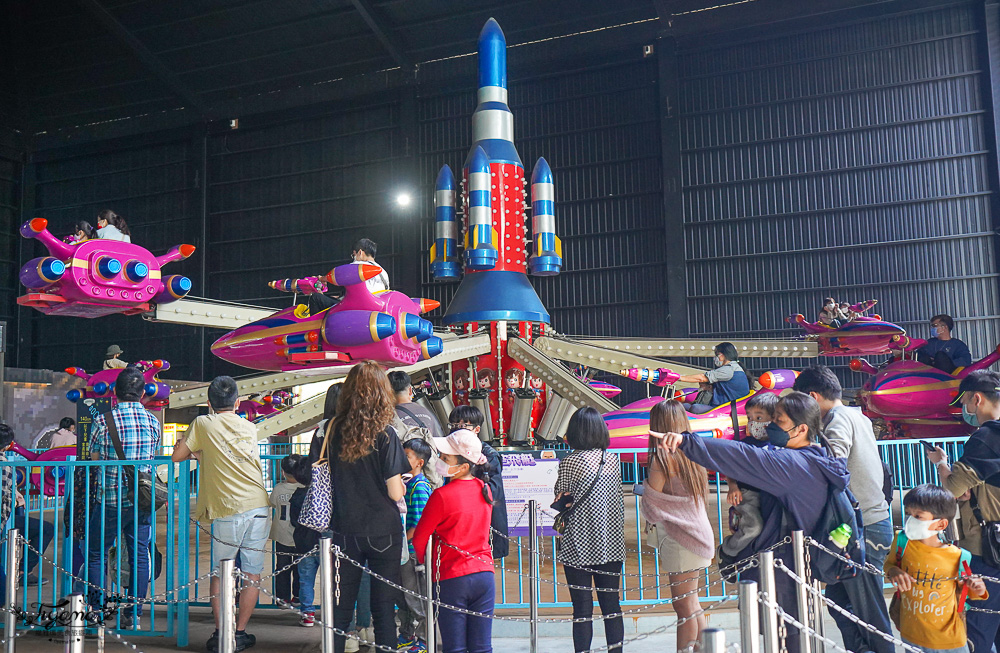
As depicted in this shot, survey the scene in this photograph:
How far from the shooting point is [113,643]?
505 centimetres

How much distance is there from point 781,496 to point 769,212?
1287cm

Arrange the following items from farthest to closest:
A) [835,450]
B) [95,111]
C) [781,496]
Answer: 1. [95,111]
2. [835,450]
3. [781,496]

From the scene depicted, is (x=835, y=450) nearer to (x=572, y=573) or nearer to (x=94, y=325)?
(x=572, y=573)

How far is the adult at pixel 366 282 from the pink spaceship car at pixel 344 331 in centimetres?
7

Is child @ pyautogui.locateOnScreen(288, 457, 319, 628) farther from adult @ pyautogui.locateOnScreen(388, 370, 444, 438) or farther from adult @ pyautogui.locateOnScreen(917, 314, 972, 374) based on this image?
adult @ pyautogui.locateOnScreen(917, 314, 972, 374)

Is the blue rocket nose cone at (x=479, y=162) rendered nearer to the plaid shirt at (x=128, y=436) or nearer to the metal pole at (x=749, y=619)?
the plaid shirt at (x=128, y=436)

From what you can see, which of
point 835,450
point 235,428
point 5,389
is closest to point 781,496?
point 835,450

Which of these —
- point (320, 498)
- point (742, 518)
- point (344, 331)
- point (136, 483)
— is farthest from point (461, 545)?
point (344, 331)

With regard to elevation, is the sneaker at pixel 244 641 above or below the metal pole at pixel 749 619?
below

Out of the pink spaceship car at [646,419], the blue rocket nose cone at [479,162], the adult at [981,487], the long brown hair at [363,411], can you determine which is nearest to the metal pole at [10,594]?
the long brown hair at [363,411]

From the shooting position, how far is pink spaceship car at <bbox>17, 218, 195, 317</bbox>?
6.64 meters

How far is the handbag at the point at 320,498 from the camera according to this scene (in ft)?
13.0

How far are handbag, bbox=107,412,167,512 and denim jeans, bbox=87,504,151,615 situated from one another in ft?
0.22

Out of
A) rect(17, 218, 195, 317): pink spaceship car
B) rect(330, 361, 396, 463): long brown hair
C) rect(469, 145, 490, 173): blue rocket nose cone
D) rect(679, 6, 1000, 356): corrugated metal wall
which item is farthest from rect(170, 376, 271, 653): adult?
rect(679, 6, 1000, 356): corrugated metal wall
